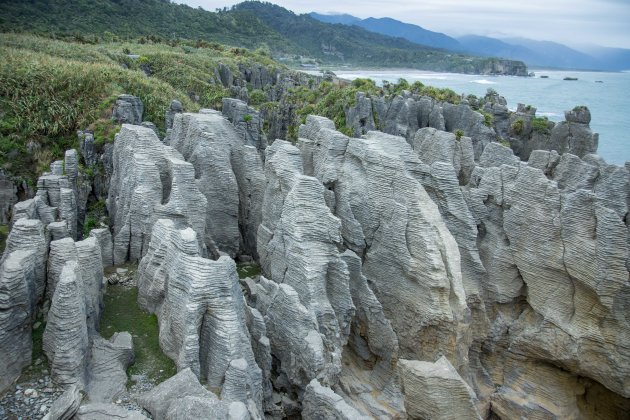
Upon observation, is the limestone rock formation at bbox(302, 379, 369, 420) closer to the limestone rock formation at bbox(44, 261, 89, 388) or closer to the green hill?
the limestone rock formation at bbox(44, 261, 89, 388)

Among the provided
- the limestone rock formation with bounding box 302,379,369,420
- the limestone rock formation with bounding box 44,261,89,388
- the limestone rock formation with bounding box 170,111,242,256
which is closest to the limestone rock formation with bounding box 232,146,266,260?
the limestone rock formation with bounding box 170,111,242,256

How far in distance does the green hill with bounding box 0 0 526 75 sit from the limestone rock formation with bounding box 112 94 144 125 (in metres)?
34.5

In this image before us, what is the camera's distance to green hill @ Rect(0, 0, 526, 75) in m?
66.9

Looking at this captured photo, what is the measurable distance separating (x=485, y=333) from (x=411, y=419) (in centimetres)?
514

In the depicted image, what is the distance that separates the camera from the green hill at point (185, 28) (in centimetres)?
6688

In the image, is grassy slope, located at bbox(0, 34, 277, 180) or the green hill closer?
grassy slope, located at bbox(0, 34, 277, 180)

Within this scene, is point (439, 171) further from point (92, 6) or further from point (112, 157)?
point (92, 6)

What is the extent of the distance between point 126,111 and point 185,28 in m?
93.4

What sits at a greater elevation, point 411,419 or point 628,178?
point 628,178

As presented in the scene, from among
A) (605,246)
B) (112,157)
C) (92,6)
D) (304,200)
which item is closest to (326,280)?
(304,200)

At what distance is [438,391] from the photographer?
13133mm

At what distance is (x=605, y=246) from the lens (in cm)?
1529

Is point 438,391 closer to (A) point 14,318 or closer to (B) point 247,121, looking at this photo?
(A) point 14,318

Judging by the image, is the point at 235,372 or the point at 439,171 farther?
the point at 439,171
